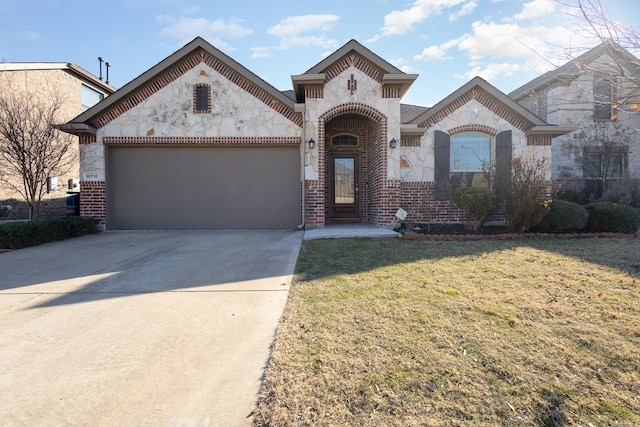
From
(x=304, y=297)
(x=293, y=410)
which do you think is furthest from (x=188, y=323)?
(x=293, y=410)

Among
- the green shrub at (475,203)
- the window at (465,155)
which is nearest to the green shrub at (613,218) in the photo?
the window at (465,155)

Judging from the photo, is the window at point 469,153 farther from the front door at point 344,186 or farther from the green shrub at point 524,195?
the front door at point 344,186

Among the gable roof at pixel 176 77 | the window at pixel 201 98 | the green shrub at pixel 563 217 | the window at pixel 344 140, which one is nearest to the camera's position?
the green shrub at pixel 563 217

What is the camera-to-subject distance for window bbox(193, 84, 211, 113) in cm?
961

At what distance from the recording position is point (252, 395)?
204 centimetres

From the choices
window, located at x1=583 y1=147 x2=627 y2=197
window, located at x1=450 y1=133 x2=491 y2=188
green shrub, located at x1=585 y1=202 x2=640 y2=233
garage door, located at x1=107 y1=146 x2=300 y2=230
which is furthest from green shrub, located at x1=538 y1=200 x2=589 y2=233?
garage door, located at x1=107 y1=146 x2=300 y2=230

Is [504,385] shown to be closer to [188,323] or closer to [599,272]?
[188,323]

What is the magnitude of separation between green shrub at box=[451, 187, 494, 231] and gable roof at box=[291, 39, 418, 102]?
3.36m

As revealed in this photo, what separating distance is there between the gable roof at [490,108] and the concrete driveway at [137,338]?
7050 mm

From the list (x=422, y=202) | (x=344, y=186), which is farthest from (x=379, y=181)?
(x=344, y=186)

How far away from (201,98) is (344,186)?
5238 mm

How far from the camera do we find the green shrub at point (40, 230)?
6.93 metres

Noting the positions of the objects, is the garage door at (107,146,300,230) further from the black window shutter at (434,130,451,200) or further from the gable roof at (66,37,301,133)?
the black window shutter at (434,130,451,200)

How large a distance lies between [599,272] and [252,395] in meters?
5.20
